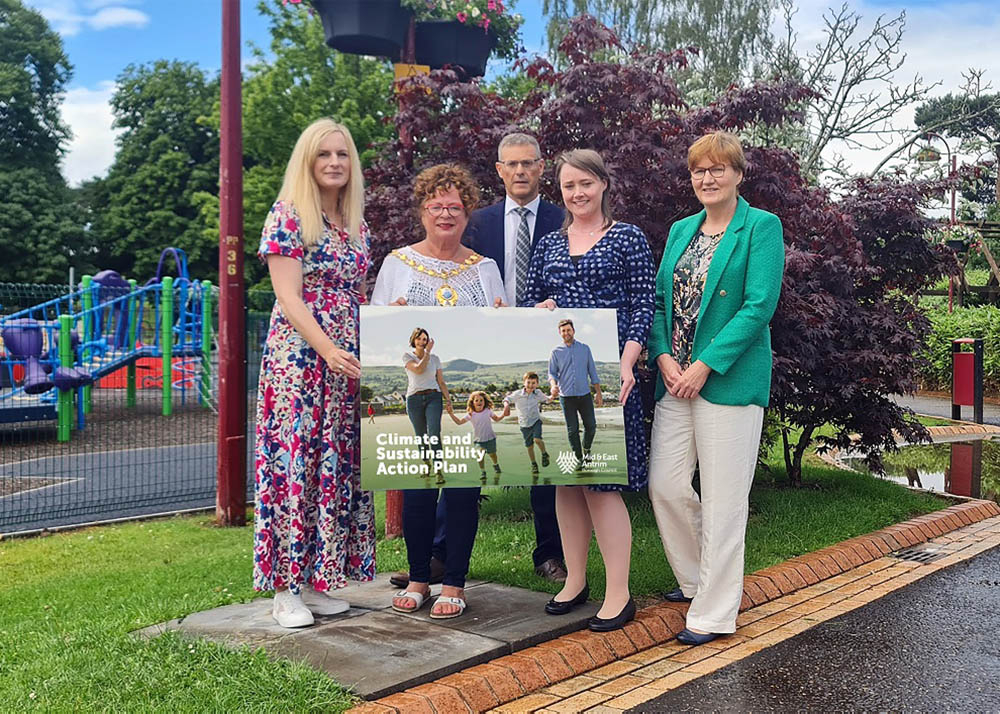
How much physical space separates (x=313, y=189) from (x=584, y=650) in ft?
7.45

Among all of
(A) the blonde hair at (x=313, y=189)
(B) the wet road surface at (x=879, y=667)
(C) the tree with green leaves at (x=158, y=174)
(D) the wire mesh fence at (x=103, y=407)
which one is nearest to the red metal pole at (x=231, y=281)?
(D) the wire mesh fence at (x=103, y=407)

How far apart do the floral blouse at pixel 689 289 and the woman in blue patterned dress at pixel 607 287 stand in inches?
8.8

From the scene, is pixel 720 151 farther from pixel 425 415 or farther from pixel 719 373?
pixel 425 415

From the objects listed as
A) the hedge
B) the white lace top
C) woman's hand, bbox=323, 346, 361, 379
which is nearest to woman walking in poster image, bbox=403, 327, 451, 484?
woman's hand, bbox=323, 346, 361, 379

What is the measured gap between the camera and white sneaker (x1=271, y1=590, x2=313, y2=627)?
169 inches

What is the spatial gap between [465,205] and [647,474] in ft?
4.99

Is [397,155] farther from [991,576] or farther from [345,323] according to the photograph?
[991,576]

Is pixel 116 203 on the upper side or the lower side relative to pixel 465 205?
upper

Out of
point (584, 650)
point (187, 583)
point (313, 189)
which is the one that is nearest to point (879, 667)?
point (584, 650)

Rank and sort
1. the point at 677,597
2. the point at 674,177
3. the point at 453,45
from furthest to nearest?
the point at 453,45
the point at 674,177
the point at 677,597

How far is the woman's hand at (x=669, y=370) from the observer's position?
180 inches

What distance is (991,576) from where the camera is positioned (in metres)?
5.75

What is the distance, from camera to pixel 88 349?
1625cm

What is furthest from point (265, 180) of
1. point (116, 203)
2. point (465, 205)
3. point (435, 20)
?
point (465, 205)
